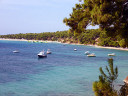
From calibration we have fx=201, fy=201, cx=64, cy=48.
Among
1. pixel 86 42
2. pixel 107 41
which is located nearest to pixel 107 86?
pixel 107 41

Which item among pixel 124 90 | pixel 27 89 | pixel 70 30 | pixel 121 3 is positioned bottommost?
pixel 27 89

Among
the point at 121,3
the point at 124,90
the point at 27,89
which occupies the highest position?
the point at 121,3

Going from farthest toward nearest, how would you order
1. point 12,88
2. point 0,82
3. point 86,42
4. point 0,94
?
point 86,42
point 0,82
point 12,88
point 0,94

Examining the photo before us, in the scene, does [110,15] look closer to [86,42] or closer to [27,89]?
[27,89]

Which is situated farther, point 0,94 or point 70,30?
point 0,94

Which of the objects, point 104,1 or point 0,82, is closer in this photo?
point 104,1

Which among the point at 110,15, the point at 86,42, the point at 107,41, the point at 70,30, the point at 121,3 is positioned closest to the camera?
the point at 110,15

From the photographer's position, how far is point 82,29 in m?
11.9

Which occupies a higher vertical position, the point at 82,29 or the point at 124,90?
the point at 82,29

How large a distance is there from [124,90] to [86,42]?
424ft

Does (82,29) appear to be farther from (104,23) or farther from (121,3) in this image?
(121,3)

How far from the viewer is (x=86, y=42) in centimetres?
13912

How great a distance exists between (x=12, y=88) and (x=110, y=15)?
1636 centimetres

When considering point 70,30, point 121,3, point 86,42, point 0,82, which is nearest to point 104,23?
point 121,3
